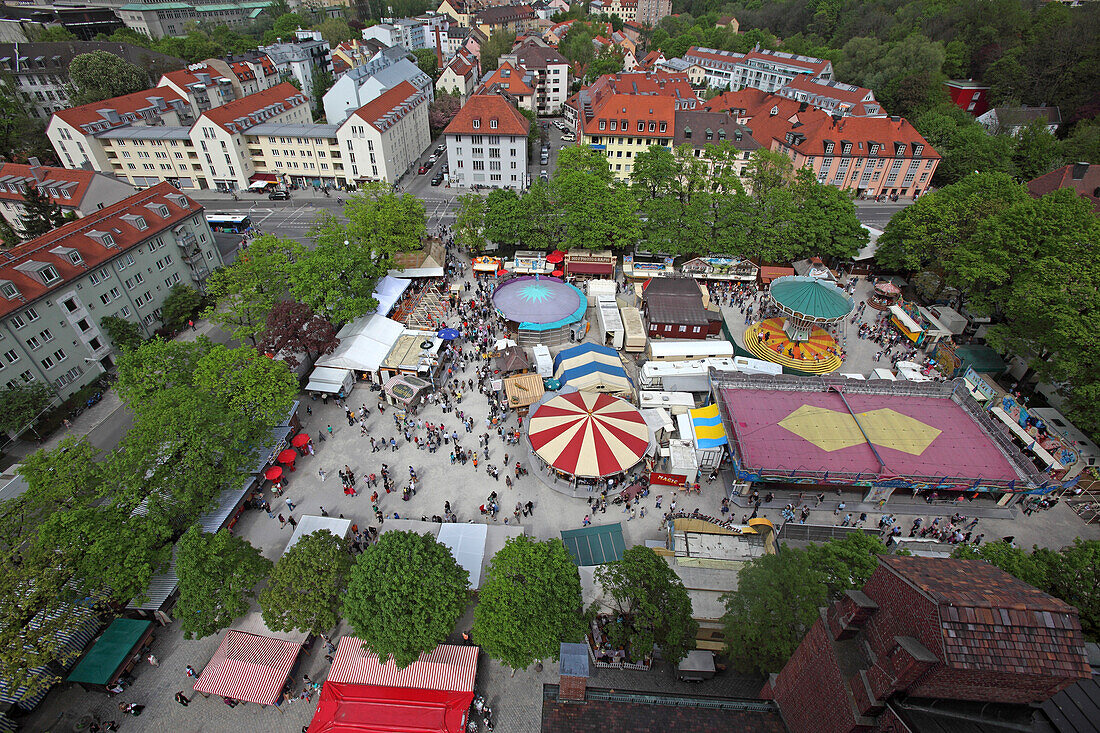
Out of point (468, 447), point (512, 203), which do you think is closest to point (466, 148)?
point (512, 203)

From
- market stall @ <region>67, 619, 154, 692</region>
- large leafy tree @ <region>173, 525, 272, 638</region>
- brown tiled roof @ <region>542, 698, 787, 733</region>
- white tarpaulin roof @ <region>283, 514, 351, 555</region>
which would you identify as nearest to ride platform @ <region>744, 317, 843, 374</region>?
brown tiled roof @ <region>542, 698, 787, 733</region>

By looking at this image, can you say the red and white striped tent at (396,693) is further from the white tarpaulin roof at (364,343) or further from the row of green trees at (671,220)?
the row of green trees at (671,220)

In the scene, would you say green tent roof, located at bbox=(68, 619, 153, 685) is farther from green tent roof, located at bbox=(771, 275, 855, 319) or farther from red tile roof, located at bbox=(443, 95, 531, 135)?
red tile roof, located at bbox=(443, 95, 531, 135)

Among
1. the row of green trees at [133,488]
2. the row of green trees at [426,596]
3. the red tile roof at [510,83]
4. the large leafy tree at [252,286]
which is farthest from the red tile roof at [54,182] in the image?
the red tile roof at [510,83]

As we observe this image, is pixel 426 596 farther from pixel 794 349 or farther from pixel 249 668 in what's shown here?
pixel 794 349

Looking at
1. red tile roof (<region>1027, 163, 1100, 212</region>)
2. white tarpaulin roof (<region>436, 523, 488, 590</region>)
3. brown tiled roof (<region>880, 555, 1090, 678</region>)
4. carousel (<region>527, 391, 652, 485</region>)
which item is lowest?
white tarpaulin roof (<region>436, 523, 488, 590</region>)

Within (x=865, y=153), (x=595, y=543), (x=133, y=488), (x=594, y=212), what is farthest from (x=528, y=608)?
(x=865, y=153)
